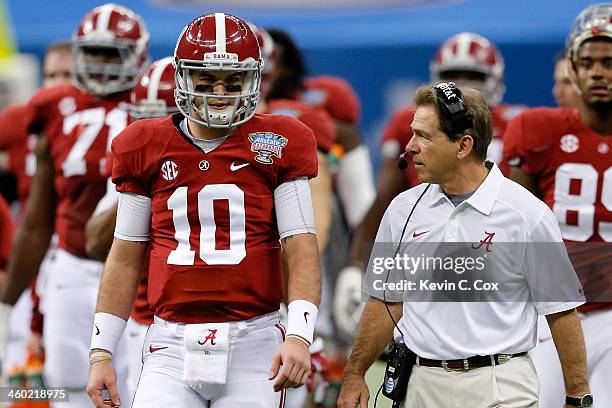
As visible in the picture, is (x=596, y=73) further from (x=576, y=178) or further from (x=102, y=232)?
(x=102, y=232)

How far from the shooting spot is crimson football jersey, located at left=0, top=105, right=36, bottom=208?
741cm

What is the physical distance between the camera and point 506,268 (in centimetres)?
371

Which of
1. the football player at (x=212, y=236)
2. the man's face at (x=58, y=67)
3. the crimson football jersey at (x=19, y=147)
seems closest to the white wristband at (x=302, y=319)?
the football player at (x=212, y=236)

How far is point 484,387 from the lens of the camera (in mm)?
3656

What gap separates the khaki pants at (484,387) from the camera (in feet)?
12.0

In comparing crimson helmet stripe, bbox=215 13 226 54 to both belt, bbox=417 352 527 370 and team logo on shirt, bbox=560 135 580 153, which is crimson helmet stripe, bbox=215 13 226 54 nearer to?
belt, bbox=417 352 527 370

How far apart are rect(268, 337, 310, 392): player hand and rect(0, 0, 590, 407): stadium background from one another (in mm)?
6179

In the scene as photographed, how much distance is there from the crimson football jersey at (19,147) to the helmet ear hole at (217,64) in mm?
3723

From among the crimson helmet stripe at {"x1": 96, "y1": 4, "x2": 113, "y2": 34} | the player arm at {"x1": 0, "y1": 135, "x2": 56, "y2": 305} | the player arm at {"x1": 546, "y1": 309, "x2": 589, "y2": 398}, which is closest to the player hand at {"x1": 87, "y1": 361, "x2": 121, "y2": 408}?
the player arm at {"x1": 546, "y1": 309, "x2": 589, "y2": 398}

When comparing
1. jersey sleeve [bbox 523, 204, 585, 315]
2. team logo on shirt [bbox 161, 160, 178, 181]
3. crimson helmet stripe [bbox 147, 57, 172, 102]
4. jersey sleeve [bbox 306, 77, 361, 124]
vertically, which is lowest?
jersey sleeve [bbox 306, 77, 361, 124]

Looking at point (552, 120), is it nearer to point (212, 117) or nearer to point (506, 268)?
point (506, 268)

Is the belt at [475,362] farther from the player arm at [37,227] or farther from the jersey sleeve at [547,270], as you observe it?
the player arm at [37,227]

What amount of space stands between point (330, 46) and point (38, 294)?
425cm

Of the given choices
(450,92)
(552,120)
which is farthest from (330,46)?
(450,92)
